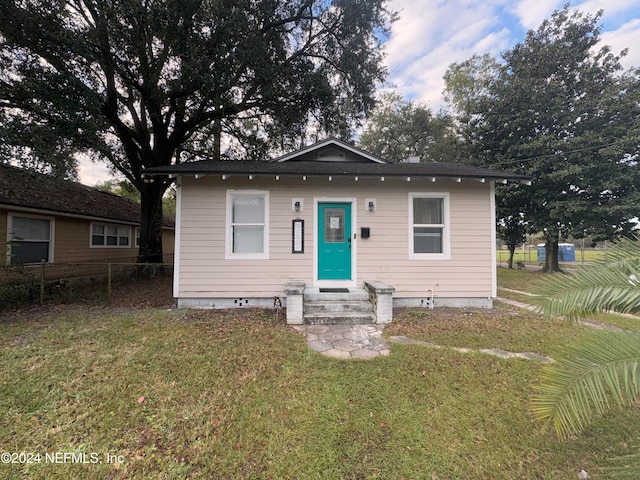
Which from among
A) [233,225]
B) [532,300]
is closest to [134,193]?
[233,225]

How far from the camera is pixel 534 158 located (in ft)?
38.8

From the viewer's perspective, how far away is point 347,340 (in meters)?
4.00

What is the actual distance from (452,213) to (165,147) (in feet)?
33.2

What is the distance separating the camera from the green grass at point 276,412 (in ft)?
6.20

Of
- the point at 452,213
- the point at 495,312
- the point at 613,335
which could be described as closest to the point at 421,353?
the point at 613,335

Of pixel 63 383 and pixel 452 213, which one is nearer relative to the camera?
pixel 63 383

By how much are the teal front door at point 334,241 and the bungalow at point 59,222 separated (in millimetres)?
5899

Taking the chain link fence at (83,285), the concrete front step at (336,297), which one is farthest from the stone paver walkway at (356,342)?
the chain link fence at (83,285)

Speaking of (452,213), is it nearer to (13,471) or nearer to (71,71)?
(13,471)

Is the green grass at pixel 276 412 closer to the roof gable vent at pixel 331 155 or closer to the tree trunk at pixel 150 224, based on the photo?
the roof gable vent at pixel 331 155

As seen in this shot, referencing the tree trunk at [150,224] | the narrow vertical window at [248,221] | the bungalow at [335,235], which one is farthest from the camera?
the tree trunk at [150,224]

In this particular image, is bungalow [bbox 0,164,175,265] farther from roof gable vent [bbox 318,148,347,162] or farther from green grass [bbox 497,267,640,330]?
green grass [bbox 497,267,640,330]

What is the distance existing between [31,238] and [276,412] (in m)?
10.0

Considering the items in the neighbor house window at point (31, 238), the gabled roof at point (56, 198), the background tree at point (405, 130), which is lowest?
the neighbor house window at point (31, 238)
